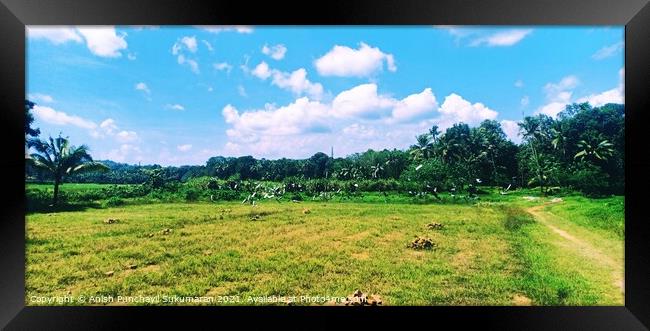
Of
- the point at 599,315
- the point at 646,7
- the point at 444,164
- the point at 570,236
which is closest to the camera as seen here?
the point at 646,7

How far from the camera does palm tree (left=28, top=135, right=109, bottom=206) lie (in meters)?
3.18

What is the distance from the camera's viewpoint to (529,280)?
296 centimetres

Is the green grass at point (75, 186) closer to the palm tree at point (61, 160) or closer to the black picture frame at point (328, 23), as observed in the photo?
the palm tree at point (61, 160)

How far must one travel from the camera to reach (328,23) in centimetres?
252

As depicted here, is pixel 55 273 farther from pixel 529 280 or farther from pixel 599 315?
pixel 599 315

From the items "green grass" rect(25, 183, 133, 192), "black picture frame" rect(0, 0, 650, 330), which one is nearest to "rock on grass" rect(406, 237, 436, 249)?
A: "black picture frame" rect(0, 0, 650, 330)

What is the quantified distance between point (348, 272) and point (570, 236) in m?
2.15

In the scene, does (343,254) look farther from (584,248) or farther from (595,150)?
(595,150)

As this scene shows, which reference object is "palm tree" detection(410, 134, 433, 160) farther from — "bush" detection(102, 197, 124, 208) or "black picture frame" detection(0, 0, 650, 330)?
"bush" detection(102, 197, 124, 208)

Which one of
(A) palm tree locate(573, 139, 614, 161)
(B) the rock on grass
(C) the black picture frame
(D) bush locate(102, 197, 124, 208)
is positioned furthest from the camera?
(D) bush locate(102, 197, 124, 208)

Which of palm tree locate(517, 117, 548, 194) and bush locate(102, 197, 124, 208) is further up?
palm tree locate(517, 117, 548, 194)

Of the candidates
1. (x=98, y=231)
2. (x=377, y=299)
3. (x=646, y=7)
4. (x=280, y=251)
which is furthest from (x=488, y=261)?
(x=98, y=231)

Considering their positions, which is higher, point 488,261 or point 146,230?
point 146,230

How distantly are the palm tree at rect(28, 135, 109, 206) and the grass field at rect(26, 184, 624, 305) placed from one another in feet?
1.36
